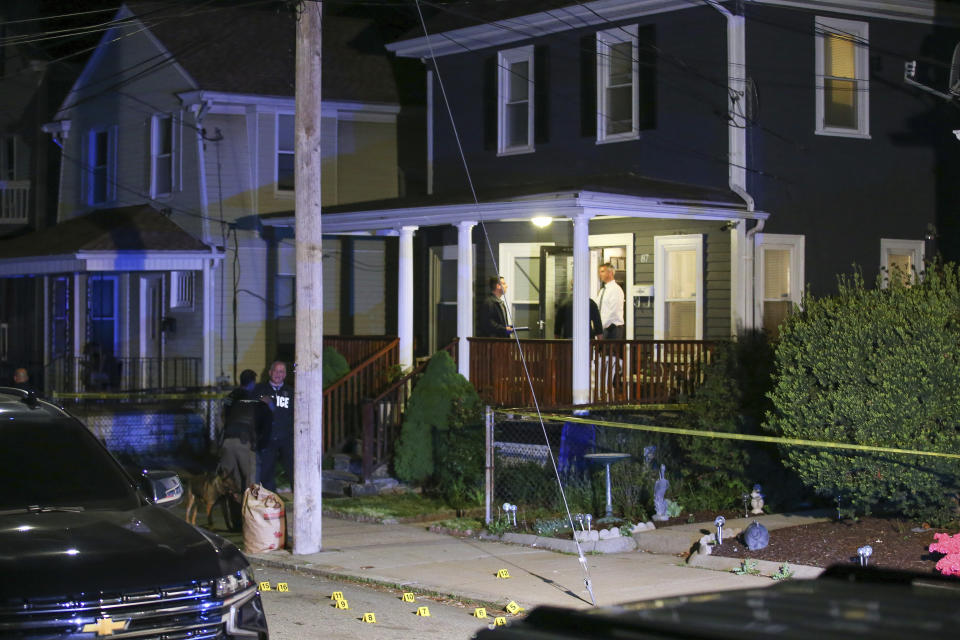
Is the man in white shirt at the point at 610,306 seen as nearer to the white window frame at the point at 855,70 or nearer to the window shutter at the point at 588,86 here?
the window shutter at the point at 588,86

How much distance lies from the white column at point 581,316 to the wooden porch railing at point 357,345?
3.60 metres

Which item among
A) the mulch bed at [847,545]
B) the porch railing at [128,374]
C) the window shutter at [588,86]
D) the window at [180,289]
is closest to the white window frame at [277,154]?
the window at [180,289]

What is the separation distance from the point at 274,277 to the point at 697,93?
9.77m

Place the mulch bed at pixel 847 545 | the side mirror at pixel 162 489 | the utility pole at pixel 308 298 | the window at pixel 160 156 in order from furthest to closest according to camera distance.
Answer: the window at pixel 160 156 → the utility pole at pixel 308 298 → the mulch bed at pixel 847 545 → the side mirror at pixel 162 489

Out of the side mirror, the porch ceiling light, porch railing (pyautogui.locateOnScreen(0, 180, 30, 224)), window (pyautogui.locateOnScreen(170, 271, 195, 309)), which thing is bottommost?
the side mirror

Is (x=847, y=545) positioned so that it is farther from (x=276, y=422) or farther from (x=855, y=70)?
(x=855, y=70)

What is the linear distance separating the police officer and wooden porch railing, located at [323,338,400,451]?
2547mm

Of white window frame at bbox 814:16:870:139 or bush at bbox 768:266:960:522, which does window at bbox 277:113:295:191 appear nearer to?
white window frame at bbox 814:16:870:139

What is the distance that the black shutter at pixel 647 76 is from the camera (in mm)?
18297

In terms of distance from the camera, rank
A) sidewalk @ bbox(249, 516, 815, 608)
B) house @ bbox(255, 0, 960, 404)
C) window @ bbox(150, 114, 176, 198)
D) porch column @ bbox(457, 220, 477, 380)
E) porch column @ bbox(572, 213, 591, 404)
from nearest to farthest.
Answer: sidewalk @ bbox(249, 516, 815, 608) < porch column @ bbox(572, 213, 591, 404) < house @ bbox(255, 0, 960, 404) < porch column @ bbox(457, 220, 477, 380) < window @ bbox(150, 114, 176, 198)

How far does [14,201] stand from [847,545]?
26290 mm

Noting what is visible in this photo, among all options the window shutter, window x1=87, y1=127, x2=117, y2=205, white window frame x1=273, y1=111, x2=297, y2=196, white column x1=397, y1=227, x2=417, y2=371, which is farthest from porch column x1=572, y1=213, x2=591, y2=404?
window x1=87, y1=127, x2=117, y2=205

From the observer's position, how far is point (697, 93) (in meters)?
17.8

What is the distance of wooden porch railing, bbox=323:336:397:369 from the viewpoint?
61.9 ft
